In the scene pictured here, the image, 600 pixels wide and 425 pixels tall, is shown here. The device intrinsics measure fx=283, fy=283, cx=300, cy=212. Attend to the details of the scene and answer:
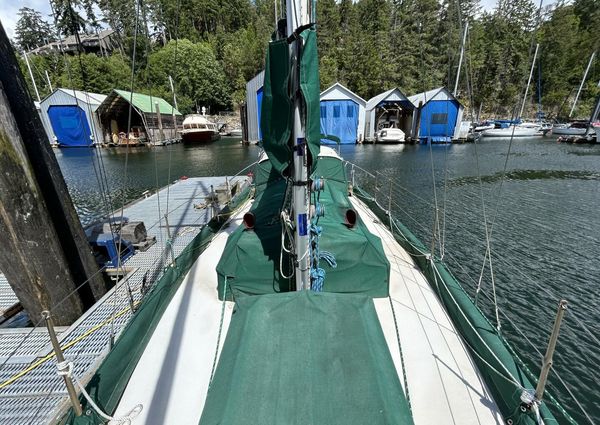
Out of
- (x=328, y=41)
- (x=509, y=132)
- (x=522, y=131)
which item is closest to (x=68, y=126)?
(x=328, y=41)

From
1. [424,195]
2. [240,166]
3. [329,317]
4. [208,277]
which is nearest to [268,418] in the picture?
[329,317]

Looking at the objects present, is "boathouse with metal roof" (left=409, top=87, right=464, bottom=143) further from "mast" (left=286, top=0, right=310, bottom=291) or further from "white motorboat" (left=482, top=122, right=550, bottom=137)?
"mast" (left=286, top=0, right=310, bottom=291)

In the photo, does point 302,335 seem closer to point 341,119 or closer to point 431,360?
point 431,360

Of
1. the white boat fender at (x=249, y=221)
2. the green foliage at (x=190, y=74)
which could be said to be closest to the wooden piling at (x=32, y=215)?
the white boat fender at (x=249, y=221)

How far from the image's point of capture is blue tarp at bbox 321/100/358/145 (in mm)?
34938

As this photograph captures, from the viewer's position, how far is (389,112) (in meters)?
43.0

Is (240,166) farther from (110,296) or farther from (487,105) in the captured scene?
(487,105)

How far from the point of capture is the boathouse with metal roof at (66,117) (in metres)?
34.2

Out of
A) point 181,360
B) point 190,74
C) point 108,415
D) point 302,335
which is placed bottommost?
point 181,360

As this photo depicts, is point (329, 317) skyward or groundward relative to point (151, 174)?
skyward

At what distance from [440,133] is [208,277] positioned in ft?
131

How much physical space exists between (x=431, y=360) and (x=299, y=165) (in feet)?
9.23

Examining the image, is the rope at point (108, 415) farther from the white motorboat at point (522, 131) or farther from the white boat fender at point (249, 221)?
the white motorboat at point (522, 131)

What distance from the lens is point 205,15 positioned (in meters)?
74.3
